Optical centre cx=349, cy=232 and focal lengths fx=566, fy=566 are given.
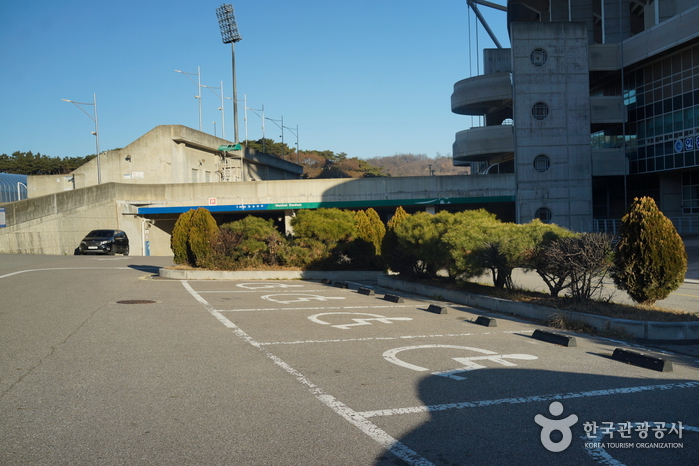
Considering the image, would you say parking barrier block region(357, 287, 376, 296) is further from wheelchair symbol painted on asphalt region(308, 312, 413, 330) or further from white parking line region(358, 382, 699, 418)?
white parking line region(358, 382, 699, 418)

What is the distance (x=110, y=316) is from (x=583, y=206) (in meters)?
38.5

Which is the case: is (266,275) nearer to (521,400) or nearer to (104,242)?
(521,400)

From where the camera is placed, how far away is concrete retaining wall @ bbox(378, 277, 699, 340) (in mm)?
9203

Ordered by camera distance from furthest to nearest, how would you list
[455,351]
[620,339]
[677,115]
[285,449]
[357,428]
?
[677,115]
[620,339]
[455,351]
[357,428]
[285,449]

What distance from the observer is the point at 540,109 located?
4272 cm

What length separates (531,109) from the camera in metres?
42.5

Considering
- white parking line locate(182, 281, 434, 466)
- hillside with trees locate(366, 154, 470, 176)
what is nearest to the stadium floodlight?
white parking line locate(182, 281, 434, 466)

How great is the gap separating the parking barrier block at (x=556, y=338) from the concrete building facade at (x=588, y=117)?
3370 centimetres

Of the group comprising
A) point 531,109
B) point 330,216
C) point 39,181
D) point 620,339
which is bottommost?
point 620,339

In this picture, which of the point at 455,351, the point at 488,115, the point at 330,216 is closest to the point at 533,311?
the point at 455,351

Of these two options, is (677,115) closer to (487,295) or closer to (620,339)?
(487,295)

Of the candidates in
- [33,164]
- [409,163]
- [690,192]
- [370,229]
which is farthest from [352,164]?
[370,229]

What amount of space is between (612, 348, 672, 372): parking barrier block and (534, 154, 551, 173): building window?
36.6 metres

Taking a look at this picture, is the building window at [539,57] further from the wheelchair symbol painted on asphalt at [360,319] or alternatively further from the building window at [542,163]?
the wheelchair symbol painted on asphalt at [360,319]
